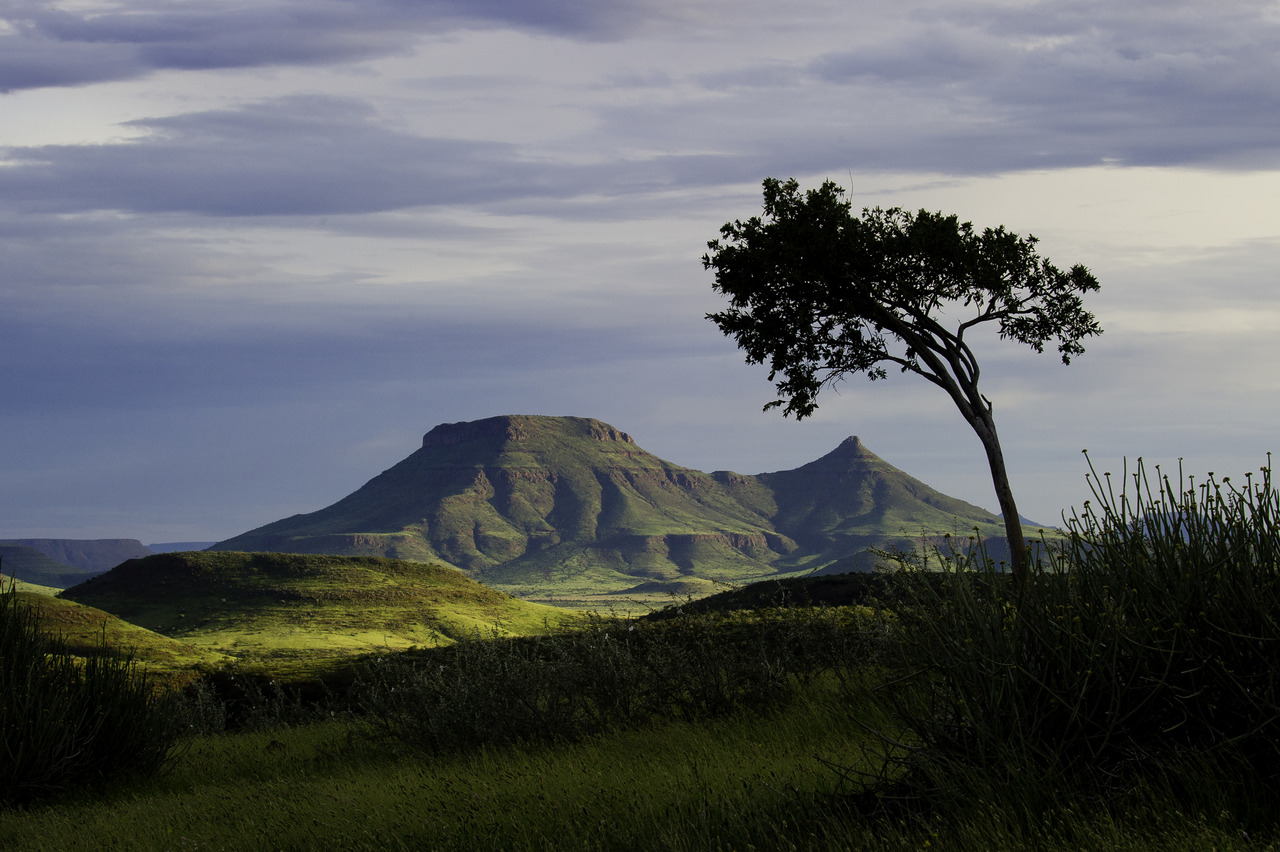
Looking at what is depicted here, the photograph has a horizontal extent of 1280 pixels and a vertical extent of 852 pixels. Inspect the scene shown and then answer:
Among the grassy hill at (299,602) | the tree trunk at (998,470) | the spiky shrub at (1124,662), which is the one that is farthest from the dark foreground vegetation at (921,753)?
the grassy hill at (299,602)

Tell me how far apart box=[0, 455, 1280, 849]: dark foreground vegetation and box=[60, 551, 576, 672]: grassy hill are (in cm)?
4382

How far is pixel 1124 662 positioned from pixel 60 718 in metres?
10.0

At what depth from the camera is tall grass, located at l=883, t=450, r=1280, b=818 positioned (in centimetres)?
546

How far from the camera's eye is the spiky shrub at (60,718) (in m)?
10.0

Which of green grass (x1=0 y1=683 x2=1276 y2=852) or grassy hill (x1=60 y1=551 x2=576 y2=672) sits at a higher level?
green grass (x1=0 y1=683 x2=1276 y2=852)

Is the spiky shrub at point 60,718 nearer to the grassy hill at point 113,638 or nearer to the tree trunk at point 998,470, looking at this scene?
the tree trunk at point 998,470

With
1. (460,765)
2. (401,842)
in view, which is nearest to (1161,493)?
(401,842)

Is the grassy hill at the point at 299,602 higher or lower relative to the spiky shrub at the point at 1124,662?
lower

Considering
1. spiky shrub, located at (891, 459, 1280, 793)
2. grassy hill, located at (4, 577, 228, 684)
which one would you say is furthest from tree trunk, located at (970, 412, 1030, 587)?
grassy hill, located at (4, 577, 228, 684)

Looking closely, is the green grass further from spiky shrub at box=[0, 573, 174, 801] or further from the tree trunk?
the tree trunk

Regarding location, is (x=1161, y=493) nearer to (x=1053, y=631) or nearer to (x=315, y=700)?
(x=1053, y=631)

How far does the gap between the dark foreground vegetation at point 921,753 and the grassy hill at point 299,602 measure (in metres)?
43.8

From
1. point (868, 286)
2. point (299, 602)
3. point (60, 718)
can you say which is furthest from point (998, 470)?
point (299, 602)

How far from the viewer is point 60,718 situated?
10078mm
